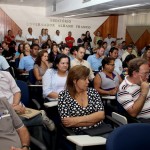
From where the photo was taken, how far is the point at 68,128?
2248mm

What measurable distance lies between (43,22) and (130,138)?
1146cm

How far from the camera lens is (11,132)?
1.92 metres

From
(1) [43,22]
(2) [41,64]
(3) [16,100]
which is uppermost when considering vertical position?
(1) [43,22]

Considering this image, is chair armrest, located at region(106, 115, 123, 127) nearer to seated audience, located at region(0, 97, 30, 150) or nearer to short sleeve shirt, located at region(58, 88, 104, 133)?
short sleeve shirt, located at region(58, 88, 104, 133)

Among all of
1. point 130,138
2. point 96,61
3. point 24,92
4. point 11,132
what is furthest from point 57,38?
point 130,138

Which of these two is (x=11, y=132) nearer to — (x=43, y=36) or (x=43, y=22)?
(x=43, y=36)

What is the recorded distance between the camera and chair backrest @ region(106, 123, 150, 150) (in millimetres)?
1534

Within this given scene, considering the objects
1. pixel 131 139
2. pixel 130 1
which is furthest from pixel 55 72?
pixel 130 1

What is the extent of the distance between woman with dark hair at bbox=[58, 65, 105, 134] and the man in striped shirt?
0.92ft

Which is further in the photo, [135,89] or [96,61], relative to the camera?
[96,61]

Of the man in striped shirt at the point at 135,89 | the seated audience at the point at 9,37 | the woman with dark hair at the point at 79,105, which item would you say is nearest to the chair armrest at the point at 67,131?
the woman with dark hair at the point at 79,105

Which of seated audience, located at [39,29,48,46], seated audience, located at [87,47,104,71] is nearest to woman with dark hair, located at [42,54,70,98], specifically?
seated audience, located at [87,47,104,71]

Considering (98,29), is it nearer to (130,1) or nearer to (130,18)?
(130,18)

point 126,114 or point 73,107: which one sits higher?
point 73,107
